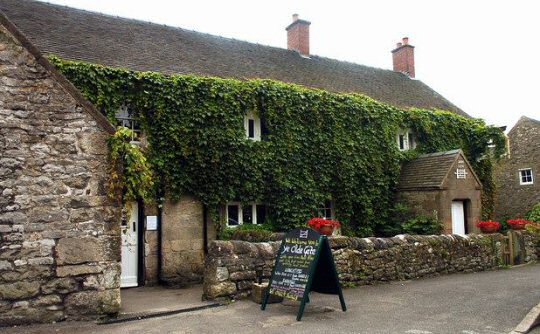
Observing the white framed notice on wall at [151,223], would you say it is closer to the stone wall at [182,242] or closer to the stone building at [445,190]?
the stone wall at [182,242]

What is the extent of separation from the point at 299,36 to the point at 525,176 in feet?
54.5

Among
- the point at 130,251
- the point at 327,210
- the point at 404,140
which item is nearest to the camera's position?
the point at 130,251

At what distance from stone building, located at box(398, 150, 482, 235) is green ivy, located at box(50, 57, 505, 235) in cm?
80

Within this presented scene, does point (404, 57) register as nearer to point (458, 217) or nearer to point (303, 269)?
point (458, 217)

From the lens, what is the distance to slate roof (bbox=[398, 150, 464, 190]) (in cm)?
1593

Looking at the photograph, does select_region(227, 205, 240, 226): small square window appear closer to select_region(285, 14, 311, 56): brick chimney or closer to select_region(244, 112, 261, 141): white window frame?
select_region(244, 112, 261, 141): white window frame

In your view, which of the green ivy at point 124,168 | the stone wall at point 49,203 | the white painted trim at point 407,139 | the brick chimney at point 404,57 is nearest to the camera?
the stone wall at point 49,203

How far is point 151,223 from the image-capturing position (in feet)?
39.4

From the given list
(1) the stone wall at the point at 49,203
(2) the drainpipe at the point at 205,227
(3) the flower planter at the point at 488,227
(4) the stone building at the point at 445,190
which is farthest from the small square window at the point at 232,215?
(3) the flower planter at the point at 488,227

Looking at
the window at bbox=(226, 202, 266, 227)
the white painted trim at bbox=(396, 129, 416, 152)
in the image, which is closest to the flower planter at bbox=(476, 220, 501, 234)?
the white painted trim at bbox=(396, 129, 416, 152)

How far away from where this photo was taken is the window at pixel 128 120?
1215 centimetres

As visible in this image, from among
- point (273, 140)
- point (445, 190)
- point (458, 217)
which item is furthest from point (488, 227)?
point (273, 140)

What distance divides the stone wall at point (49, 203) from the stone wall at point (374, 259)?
2.05 metres

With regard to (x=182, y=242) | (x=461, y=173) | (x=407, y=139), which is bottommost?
(x=182, y=242)
